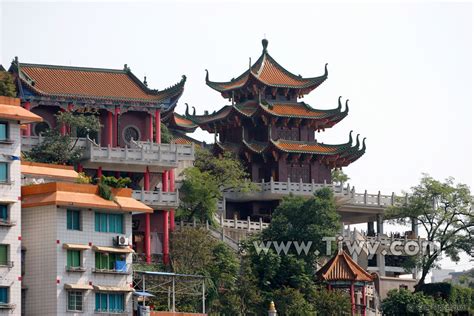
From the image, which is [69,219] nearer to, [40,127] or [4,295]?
[4,295]

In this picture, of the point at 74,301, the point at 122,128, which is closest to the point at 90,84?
the point at 122,128

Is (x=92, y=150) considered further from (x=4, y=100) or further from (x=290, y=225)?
(x=4, y=100)

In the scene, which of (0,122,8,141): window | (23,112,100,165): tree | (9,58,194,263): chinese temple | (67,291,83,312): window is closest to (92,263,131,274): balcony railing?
(67,291,83,312): window

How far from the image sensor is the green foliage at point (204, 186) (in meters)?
105

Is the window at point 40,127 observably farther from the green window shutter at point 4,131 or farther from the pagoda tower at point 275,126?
the green window shutter at point 4,131

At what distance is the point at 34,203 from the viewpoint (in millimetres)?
78750

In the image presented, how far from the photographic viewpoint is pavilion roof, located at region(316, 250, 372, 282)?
98.3 m

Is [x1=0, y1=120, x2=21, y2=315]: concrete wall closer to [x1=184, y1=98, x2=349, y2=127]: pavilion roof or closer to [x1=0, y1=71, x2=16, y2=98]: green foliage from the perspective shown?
[x1=0, y1=71, x2=16, y2=98]: green foliage

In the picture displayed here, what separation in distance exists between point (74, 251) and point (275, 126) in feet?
140

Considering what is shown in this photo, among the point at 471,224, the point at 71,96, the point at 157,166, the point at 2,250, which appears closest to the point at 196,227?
the point at 157,166

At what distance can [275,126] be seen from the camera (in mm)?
119938

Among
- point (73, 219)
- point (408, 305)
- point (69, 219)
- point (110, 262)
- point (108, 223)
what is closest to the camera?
point (69, 219)

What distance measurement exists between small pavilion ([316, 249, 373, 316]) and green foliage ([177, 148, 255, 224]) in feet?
31.9

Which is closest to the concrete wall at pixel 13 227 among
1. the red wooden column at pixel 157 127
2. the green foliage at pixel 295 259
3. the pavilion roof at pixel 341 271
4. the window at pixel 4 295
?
the window at pixel 4 295
